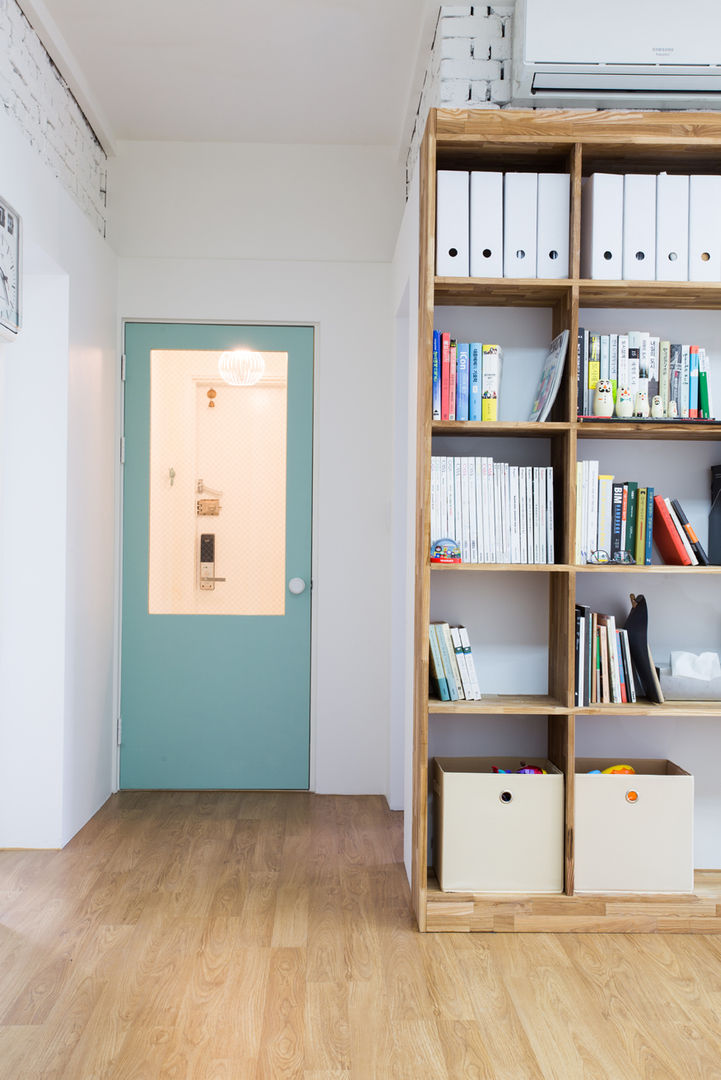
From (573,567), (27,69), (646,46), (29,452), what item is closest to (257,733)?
(29,452)

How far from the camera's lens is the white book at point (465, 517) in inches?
99.2

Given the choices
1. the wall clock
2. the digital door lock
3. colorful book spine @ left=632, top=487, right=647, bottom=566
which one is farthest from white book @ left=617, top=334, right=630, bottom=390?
the digital door lock

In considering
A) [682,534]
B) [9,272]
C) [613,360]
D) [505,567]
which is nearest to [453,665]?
[505,567]

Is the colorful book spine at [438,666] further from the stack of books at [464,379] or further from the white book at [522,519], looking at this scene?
the stack of books at [464,379]

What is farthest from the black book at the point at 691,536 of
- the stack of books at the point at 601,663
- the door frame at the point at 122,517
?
the door frame at the point at 122,517

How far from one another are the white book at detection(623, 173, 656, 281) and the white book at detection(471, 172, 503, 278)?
377mm

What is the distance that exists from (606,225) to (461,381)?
626mm

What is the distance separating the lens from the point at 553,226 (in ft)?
8.25

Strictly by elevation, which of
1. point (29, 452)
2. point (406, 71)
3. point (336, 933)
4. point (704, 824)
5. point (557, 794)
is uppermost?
point (406, 71)

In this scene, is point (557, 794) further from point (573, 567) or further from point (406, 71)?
point (406, 71)

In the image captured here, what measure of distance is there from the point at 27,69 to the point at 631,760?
296 cm

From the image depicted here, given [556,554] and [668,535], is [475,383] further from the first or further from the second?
[668,535]

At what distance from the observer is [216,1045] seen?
188 centimetres

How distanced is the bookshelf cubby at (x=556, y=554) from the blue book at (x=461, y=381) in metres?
0.06
